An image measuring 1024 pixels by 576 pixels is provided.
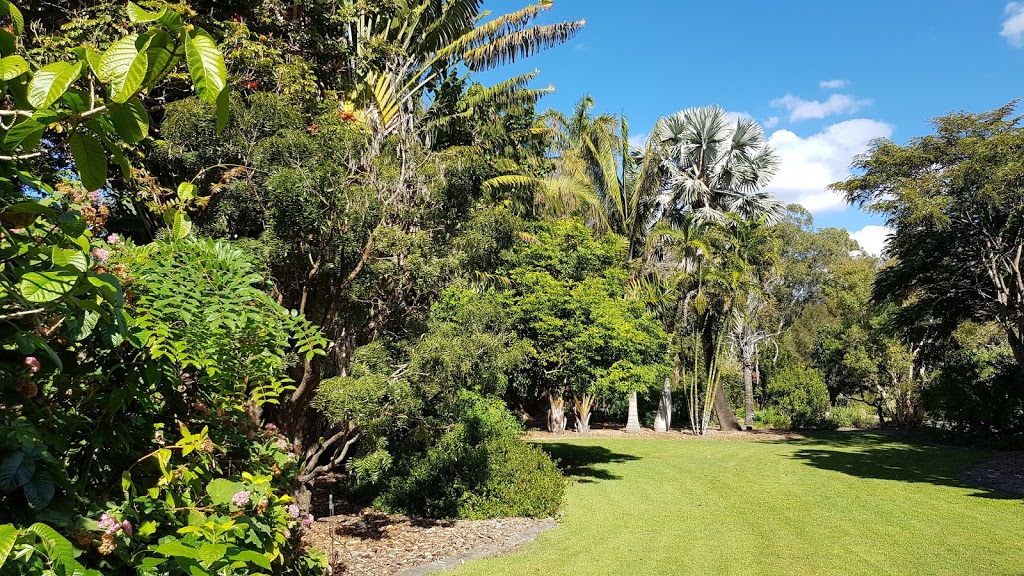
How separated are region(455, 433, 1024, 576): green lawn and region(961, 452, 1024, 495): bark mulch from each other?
48 cm

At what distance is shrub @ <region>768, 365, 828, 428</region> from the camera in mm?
24703

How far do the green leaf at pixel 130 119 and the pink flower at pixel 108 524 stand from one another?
3.77 ft

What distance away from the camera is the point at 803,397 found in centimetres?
2473

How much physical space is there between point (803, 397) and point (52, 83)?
90.7 ft

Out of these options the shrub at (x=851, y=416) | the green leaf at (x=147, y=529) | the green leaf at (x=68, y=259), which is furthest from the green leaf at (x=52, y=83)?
the shrub at (x=851, y=416)

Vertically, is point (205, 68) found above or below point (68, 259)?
above

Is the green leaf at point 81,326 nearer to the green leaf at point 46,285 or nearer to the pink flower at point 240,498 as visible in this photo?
the green leaf at point 46,285

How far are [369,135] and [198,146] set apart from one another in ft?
5.97

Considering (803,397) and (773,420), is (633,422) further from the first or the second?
(803,397)

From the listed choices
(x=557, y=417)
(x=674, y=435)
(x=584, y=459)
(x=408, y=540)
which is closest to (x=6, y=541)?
(x=408, y=540)

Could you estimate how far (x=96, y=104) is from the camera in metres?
1.22

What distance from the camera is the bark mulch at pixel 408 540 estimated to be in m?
6.59

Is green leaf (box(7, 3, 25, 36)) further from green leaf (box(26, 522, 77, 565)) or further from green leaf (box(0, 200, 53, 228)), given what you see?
green leaf (box(26, 522, 77, 565))

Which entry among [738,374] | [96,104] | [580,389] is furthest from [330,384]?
[738,374]
